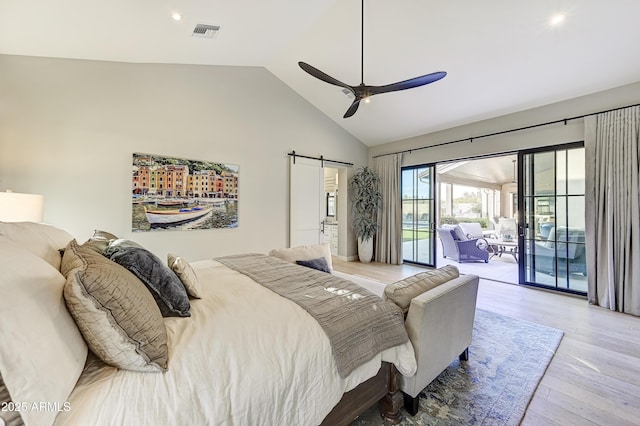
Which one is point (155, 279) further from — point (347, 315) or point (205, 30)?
point (205, 30)

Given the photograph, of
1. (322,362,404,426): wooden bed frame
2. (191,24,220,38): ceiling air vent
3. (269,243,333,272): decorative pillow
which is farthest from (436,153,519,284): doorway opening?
(191,24,220,38): ceiling air vent

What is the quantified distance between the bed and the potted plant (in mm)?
4333

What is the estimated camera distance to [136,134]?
11.3 feet

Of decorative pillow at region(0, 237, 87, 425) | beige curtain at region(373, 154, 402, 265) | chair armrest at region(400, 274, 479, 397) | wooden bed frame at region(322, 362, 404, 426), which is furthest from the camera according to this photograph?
beige curtain at region(373, 154, 402, 265)

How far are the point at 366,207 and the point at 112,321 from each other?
209 inches

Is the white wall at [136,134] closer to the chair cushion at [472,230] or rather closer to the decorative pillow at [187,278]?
the decorative pillow at [187,278]

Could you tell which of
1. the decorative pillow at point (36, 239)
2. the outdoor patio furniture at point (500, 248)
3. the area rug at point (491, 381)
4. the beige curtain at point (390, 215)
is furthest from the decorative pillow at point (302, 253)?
the outdoor patio furniture at point (500, 248)

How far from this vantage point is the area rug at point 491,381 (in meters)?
1.57

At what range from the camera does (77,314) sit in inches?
33.9

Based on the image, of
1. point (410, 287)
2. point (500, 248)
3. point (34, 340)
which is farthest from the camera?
point (500, 248)

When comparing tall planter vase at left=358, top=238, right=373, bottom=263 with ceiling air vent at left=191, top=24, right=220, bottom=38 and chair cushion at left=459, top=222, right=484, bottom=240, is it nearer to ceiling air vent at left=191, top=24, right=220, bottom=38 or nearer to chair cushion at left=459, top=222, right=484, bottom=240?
chair cushion at left=459, top=222, right=484, bottom=240

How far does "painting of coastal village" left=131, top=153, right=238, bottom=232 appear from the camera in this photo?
11.5 ft

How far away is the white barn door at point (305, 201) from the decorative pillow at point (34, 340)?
4063 mm

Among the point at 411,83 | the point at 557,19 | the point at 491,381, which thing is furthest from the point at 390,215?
the point at 491,381
